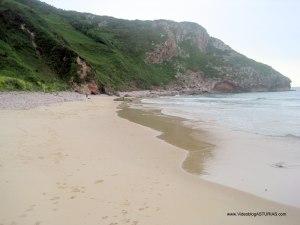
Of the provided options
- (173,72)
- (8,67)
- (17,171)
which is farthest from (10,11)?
(17,171)

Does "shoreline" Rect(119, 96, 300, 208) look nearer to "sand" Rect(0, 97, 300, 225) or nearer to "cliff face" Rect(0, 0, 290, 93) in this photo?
"sand" Rect(0, 97, 300, 225)

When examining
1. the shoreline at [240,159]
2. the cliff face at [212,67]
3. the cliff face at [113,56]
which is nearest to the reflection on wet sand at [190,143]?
the shoreline at [240,159]

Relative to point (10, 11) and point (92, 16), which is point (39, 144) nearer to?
point (10, 11)

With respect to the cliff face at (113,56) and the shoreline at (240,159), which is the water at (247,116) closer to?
the shoreline at (240,159)

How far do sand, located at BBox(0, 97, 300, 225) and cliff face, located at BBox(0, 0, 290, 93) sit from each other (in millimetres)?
35009

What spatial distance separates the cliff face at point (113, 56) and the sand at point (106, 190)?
115ft

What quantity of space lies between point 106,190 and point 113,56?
10238cm

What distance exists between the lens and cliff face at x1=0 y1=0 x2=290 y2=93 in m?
70.8

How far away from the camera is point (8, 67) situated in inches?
2320

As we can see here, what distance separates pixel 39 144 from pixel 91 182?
183 inches

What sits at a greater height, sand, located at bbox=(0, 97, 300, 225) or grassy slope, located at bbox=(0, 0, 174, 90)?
grassy slope, located at bbox=(0, 0, 174, 90)

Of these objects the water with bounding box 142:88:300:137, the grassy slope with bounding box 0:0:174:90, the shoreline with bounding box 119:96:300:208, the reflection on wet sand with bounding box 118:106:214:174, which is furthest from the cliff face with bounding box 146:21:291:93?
the shoreline with bounding box 119:96:300:208

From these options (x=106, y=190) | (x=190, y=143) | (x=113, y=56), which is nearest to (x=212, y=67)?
(x=113, y=56)

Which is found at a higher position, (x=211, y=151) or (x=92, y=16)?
(x=92, y=16)
